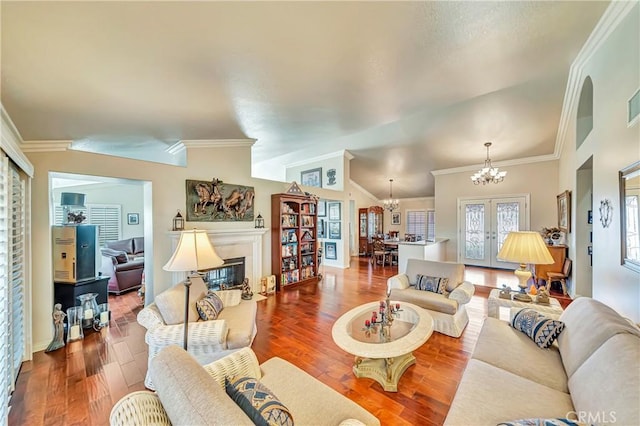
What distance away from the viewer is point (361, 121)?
12.5 ft

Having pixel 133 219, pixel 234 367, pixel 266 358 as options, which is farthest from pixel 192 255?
pixel 133 219

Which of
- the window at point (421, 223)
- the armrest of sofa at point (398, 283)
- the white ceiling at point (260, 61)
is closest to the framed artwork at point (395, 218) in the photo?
the window at point (421, 223)

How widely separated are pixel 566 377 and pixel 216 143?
478 cm

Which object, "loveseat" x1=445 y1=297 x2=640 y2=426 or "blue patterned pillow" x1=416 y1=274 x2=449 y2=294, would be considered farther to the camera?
"blue patterned pillow" x1=416 y1=274 x2=449 y2=294

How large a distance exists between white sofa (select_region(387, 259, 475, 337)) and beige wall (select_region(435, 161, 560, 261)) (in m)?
4.54

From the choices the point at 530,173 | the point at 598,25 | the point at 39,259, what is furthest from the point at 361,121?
the point at 530,173

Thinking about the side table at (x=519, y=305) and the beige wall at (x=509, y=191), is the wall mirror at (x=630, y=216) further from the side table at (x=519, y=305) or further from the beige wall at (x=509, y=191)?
the beige wall at (x=509, y=191)

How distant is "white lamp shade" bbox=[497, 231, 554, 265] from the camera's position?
92.4 inches

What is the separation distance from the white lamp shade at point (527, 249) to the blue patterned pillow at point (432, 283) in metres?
0.92

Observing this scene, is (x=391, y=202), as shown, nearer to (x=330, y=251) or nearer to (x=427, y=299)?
(x=330, y=251)

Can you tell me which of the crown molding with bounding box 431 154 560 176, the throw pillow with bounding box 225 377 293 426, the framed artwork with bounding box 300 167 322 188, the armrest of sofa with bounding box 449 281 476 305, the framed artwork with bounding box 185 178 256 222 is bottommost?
the armrest of sofa with bounding box 449 281 476 305

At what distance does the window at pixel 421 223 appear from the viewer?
941 cm

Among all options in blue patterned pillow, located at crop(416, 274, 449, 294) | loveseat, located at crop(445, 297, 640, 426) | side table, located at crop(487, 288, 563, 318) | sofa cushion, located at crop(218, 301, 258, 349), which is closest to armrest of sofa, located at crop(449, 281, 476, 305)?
blue patterned pillow, located at crop(416, 274, 449, 294)

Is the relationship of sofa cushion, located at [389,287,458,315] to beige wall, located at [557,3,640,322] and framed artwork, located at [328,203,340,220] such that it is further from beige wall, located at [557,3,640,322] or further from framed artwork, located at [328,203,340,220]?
framed artwork, located at [328,203,340,220]
